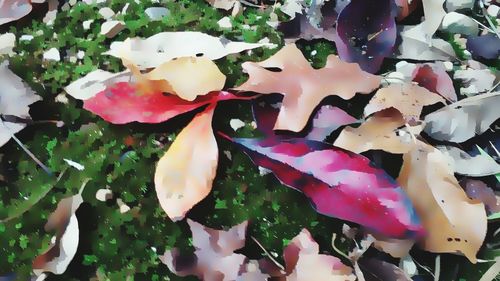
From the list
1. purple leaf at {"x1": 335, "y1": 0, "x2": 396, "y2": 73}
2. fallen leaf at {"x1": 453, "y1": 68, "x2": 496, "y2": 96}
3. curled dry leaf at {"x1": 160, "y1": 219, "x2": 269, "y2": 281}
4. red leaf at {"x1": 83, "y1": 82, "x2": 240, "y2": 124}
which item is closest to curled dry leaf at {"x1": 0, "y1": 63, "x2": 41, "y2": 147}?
red leaf at {"x1": 83, "y1": 82, "x2": 240, "y2": 124}

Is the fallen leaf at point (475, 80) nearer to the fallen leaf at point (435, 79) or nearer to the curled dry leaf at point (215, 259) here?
the fallen leaf at point (435, 79)

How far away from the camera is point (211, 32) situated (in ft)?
2.13

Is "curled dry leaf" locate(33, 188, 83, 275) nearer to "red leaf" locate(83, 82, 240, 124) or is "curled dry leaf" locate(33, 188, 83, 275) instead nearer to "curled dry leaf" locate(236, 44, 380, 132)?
"red leaf" locate(83, 82, 240, 124)

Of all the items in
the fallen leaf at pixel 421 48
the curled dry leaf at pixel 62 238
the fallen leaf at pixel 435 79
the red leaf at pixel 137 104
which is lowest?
the curled dry leaf at pixel 62 238

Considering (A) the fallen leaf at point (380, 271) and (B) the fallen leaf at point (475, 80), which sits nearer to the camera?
(A) the fallen leaf at point (380, 271)

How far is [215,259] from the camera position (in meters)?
0.52

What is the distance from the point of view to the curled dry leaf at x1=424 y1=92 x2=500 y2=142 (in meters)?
0.59

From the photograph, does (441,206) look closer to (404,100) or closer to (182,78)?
(404,100)

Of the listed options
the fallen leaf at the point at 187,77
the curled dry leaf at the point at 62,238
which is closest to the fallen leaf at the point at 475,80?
the fallen leaf at the point at 187,77

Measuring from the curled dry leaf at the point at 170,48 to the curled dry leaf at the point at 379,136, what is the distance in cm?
13

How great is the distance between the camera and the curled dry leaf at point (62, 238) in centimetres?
52

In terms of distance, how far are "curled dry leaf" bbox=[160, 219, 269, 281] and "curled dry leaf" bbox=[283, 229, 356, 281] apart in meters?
0.02

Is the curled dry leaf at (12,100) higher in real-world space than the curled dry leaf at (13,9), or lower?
lower

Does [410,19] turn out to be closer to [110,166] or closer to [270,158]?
[270,158]
